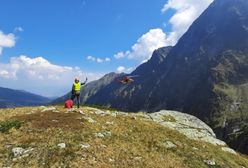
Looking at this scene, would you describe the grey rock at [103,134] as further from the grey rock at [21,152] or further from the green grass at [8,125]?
the green grass at [8,125]

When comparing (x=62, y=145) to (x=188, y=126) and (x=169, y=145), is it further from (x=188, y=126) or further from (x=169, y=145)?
(x=188, y=126)

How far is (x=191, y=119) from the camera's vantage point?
161 ft

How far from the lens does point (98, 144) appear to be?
28750 mm

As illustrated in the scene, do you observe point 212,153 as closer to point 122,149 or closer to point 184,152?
point 184,152

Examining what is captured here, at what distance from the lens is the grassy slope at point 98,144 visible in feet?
85.3

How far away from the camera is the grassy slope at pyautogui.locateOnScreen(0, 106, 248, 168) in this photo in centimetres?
2598

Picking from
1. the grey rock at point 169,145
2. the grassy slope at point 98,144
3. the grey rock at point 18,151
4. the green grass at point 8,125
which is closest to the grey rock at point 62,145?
the grassy slope at point 98,144

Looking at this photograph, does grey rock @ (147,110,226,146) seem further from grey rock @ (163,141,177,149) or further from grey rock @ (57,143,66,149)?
grey rock @ (57,143,66,149)

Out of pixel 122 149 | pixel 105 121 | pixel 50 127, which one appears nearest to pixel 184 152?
pixel 122 149

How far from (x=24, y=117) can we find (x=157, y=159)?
1418 cm

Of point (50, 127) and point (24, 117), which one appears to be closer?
point (50, 127)

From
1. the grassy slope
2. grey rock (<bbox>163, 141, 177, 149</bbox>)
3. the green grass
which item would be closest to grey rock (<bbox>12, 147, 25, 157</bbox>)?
the grassy slope

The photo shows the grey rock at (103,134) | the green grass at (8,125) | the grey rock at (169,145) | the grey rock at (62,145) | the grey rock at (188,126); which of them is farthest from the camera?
the grey rock at (188,126)

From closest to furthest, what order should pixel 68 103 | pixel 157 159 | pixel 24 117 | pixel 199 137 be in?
pixel 157 159
pixel 24 117
pixel 199 137
pixel 68 103
